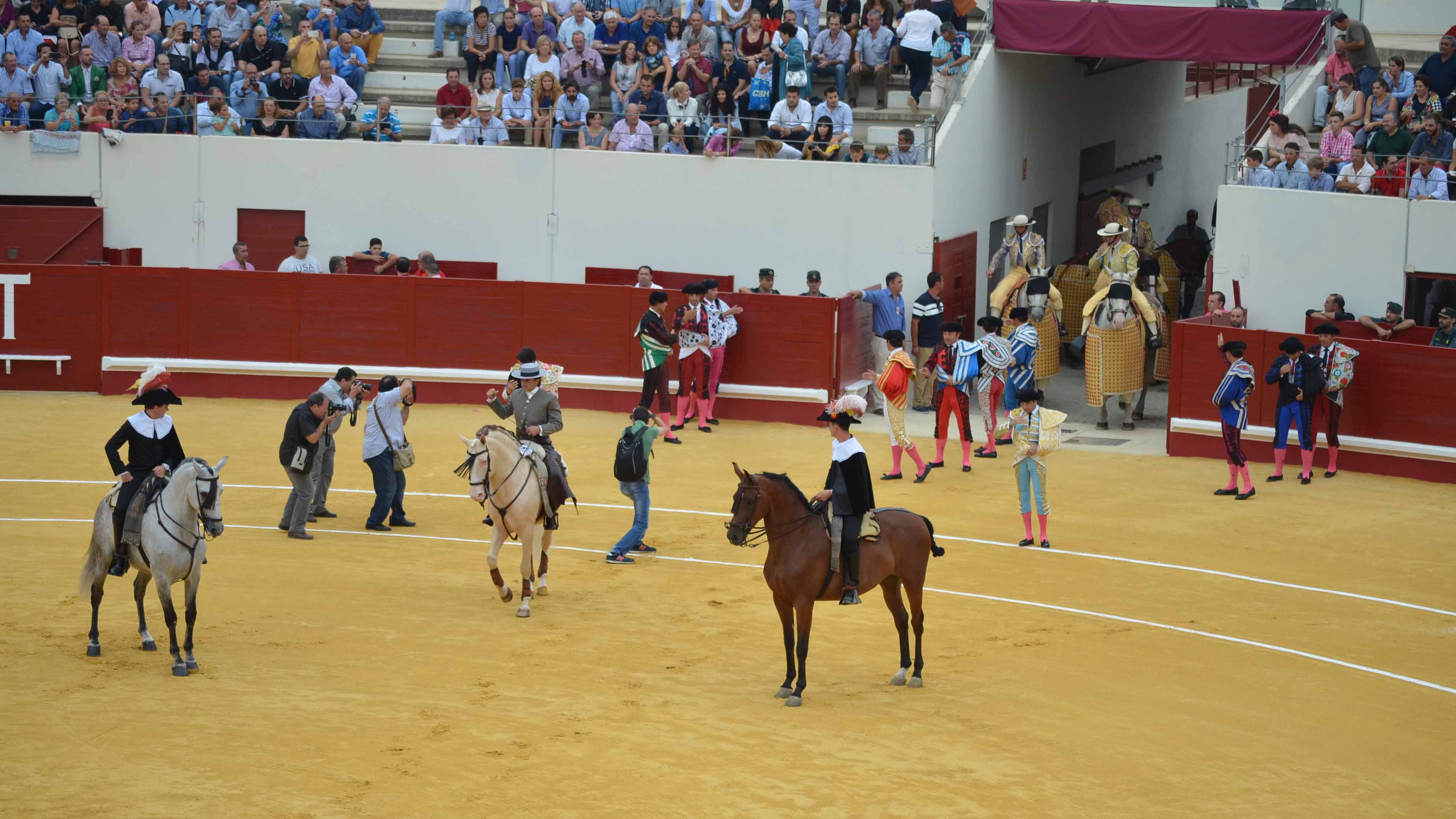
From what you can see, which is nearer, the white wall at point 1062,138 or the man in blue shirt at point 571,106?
the white wall at point 1062,138

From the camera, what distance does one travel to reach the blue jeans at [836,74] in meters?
25.6

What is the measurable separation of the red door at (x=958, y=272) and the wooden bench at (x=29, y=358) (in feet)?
40.6

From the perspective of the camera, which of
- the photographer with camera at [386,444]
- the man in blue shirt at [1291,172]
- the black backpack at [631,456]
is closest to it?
the black backpack at [631,456]

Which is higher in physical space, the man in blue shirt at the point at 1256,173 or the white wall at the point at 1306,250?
the man in blue shirt at the point at 1256,173

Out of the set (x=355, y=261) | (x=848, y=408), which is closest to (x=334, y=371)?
(x=355, y=261)

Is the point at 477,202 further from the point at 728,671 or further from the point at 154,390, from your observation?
the point at 728,671

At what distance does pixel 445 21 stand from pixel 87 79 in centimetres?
601

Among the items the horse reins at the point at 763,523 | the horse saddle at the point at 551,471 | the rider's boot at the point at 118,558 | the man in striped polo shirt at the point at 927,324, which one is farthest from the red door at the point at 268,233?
the horse reins at the point at 763,523

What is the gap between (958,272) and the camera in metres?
24.8

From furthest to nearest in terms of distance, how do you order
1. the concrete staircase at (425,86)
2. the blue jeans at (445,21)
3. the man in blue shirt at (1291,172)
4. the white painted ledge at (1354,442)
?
the blue jeans at (445,21) < the concrete staircase at (425,86) < the man in blue shirt at (1291,172) < the white painted ledge at (1354,442)

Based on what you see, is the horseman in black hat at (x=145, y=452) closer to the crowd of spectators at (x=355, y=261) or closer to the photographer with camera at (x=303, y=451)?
the photographer with camera at (x=303, y=451)

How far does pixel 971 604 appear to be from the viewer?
1430cm

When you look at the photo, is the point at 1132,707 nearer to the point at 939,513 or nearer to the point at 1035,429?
the point at 1035,429

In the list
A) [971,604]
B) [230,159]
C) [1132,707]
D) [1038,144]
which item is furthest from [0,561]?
[1038,144]
